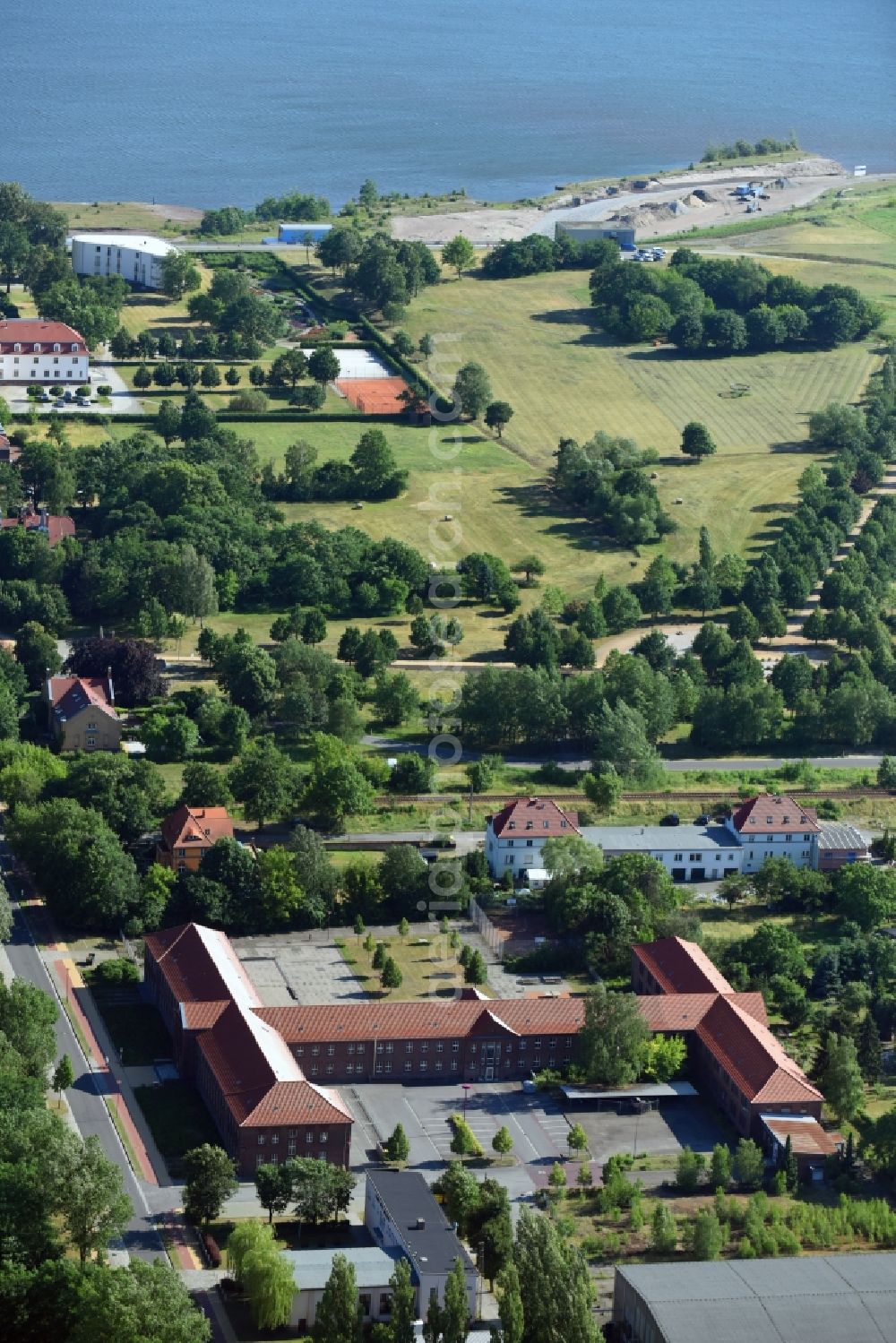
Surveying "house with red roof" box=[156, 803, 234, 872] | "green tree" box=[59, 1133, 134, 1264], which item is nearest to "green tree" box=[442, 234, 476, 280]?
"house with red roof" box=[156, 803, 234, 872]

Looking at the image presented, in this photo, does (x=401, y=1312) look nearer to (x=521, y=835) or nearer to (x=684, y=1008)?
(x=684, y=1008)

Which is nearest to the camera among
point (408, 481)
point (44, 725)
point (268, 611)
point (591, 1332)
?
point (591, 1332)

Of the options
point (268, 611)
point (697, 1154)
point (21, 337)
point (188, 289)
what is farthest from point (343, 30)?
Answer: point (697, 1154)

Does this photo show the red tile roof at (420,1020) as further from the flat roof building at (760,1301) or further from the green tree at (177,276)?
the green tree at (177,276)

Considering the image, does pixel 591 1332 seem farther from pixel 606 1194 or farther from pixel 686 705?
pixel 686 705

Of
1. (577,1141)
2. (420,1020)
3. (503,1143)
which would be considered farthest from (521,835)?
(503,1143)

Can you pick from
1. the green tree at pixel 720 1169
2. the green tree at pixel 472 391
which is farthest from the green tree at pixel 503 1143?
the green tree at pixel 472 391
